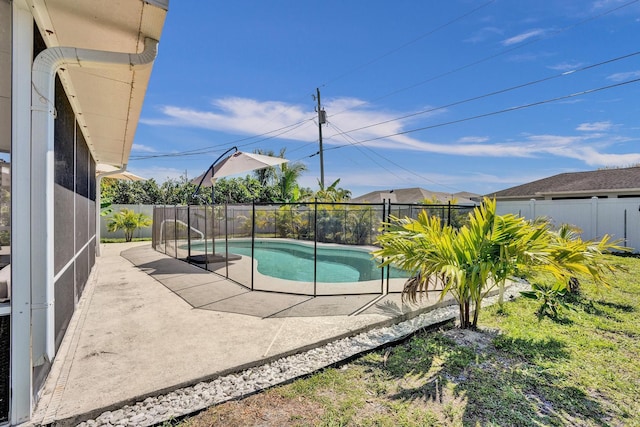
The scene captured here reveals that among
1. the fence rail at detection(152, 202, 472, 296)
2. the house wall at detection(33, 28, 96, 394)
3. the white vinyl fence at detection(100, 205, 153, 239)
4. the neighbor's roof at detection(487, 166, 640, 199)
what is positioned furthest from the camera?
the white vinyl fence at detection(100, 205, 153, 239)

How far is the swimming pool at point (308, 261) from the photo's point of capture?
790 cm

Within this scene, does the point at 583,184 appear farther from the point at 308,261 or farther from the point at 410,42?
the point at 308,261

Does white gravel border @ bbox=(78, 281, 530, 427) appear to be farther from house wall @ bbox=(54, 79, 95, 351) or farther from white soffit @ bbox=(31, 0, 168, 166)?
white soffit @ bbox=(31, 0, 168, 166)

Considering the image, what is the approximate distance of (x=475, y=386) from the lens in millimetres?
2650

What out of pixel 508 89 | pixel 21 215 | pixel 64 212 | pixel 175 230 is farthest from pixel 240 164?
pixel 508 89

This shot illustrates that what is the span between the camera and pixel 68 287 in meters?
3.59

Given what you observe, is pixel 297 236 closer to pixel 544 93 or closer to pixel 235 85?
pixel 235 85

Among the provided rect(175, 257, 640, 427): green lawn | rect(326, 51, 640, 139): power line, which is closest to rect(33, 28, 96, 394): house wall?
rect(175, 257, 640, 427): green lawn

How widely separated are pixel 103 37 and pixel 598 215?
14.6m

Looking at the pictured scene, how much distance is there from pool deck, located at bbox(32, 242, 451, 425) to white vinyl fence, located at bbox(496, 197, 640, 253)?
8.99 m

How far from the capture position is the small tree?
1384 centimetres

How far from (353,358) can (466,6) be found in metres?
14.2

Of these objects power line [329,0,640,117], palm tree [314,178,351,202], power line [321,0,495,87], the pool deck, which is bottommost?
the pool deck

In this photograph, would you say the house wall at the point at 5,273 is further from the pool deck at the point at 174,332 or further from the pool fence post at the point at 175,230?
the pool fence post at the point at 175,230
